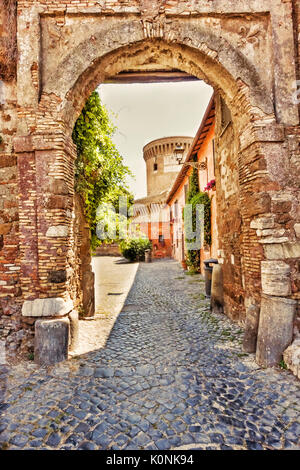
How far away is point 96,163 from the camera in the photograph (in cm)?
619

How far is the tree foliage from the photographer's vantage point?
18.4 feet

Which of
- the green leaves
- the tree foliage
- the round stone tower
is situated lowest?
the green leaves

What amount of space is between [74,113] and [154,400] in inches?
178

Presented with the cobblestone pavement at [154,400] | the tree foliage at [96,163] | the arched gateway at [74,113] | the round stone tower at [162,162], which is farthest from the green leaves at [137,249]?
the arched gateway at [74,113]

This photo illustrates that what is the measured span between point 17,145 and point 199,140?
7494mm

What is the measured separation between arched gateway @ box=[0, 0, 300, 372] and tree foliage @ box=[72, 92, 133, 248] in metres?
1.19

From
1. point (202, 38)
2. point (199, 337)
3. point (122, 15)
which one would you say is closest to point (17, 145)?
point (122, 15)

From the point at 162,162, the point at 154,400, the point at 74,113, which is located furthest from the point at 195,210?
the point at 162,162

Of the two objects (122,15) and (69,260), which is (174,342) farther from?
(122,15)

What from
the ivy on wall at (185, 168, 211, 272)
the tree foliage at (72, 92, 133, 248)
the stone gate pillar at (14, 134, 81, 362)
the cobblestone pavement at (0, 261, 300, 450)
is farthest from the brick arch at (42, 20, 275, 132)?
the ivy on wall at (185, 168, 211, 272)

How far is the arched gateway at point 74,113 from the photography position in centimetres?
397

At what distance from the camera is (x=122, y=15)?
4.21 meters

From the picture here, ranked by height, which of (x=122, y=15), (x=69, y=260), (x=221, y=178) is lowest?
(x=69, y=260)

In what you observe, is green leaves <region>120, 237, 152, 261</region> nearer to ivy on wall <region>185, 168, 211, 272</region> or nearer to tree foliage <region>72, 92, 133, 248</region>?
ivy on wall <region>185, 168, 211, 272</region>
